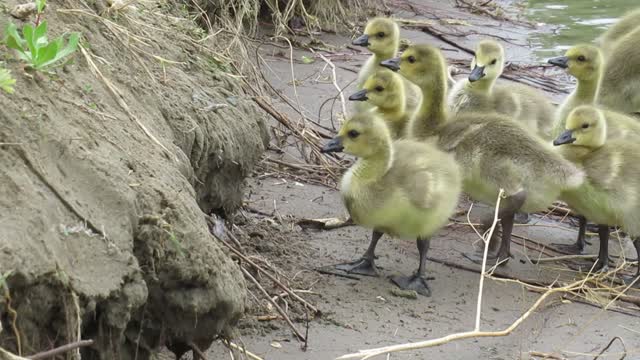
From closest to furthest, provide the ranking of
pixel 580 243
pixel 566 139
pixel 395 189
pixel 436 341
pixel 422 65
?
pixel 436 341
pixel 395 189
pixel 566 139
pixel 580 243
pixel 422 65

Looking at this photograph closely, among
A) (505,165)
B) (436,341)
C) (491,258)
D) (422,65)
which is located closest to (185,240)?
(436,341)

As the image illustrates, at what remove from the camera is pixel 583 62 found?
616 cm

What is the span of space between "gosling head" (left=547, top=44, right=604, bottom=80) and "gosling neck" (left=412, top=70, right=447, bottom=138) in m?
1.02

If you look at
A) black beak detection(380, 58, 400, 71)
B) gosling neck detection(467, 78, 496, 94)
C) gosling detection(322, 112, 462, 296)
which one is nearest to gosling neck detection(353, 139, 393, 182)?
gosling detection(322, 112, 462, 296)

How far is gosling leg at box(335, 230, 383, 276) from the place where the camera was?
465cm

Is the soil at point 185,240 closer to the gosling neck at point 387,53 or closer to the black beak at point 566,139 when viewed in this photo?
the black beak at point 566,139

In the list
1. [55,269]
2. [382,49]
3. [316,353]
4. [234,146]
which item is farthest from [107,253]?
[382,49]

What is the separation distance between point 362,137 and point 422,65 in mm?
1148

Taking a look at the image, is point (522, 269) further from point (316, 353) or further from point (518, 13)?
point (518, 13)

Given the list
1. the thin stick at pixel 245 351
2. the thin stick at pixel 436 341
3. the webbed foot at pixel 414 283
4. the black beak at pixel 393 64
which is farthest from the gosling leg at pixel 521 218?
the thin stick at pixel 245 351

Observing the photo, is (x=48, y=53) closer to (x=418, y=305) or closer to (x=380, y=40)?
(x=418, y=305)

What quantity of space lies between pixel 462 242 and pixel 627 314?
105 centimetres

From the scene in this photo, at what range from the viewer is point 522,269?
5.06m

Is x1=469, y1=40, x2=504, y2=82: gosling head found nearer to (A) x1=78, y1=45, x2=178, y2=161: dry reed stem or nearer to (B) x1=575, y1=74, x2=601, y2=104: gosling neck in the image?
(B) x1=575, y1=74, x2=601, y2=104: gosling neck
